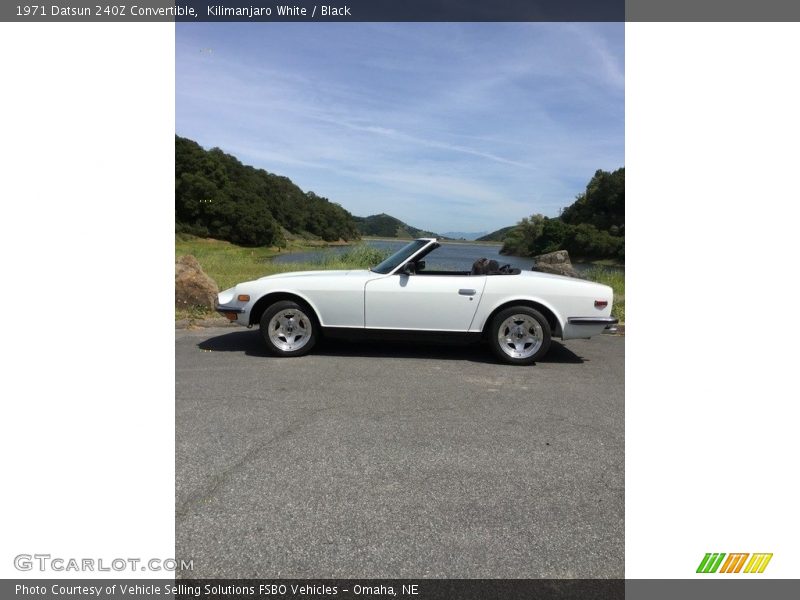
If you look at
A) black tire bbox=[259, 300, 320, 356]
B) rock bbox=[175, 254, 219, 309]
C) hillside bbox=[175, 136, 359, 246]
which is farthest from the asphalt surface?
hillside bbox=[175, 136, 359, 246]

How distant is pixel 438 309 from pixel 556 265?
6.38m

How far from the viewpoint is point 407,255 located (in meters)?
5.79

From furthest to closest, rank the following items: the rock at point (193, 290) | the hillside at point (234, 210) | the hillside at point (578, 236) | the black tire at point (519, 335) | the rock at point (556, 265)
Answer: the hillside at point (234, 210), the hillside at point (578, 236), the rock at point (556, 265), the rock at point (193, 290), the black tire at point (519, 335)

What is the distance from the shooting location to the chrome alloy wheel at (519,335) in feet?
17.5

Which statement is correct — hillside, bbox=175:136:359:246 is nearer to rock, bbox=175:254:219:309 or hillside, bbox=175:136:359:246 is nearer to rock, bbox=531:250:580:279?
rock, bbox=531:250:580:279

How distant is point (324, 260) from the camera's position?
1598 centimetres

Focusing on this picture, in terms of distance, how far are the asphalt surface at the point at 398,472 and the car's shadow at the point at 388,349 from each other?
643 mm

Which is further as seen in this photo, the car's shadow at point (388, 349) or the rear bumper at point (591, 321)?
the car's shadow at point (388, 349)

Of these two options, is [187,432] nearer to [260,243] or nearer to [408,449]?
[408,449]

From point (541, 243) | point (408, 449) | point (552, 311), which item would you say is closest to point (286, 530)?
point (408, 449)

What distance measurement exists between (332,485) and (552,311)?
3550 millimetres
